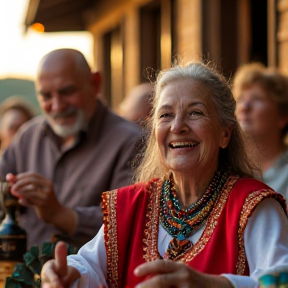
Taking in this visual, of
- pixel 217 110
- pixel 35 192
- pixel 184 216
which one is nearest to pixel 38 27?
pixel 35 192

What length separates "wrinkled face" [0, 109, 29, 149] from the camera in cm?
813

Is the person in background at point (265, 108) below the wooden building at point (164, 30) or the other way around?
below

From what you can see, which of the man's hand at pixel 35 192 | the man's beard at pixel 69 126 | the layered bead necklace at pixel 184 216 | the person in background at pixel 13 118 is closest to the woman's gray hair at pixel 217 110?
the layered bead necklace at pixel 184 216

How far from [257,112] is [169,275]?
2365 millimetres

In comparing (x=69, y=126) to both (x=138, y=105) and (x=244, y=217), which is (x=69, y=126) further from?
(x=244, y=217)

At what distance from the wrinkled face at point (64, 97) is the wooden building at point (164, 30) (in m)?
0.64

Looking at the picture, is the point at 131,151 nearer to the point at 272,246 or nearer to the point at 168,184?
the point at 168,184

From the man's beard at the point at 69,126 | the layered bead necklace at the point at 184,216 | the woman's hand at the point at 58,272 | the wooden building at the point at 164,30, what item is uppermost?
the wooden building at the point at 164,30

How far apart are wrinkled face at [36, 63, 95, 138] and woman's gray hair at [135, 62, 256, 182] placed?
144 centimetres

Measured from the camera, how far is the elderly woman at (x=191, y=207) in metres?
2.66

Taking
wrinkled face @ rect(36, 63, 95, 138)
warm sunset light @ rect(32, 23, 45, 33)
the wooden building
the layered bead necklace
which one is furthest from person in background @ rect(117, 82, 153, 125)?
warm sunset light @ rect(32, 23, 45, 33)

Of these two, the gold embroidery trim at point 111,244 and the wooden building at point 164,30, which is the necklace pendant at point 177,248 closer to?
the gold embroidery trim at point 111,244

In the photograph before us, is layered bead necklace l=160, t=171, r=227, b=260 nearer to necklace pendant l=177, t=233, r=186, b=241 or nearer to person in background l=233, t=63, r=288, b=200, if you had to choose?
necklace pendant l=177, t=233, r=186, b=241

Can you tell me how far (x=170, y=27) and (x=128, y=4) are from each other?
1.67 m
